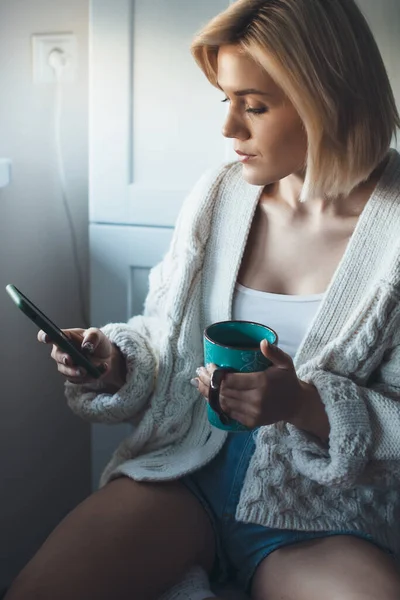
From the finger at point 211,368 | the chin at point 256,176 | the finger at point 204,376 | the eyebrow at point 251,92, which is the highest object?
the eyebrow at point 251,92

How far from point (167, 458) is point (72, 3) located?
89 centimetres

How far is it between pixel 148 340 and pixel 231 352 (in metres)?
0.34

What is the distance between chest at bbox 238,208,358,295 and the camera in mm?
1031

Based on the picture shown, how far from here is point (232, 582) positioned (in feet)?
3.22

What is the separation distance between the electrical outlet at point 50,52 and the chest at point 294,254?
1.83 ft

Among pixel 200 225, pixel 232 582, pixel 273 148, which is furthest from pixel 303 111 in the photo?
pixel 232 582

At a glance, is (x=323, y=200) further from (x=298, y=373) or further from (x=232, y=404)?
(x=232, y=404)

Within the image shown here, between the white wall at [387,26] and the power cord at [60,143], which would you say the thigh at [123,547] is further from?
the white wall at [387,26]

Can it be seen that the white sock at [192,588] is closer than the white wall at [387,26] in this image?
Yes

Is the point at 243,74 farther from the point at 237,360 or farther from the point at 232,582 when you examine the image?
the point at 232,582

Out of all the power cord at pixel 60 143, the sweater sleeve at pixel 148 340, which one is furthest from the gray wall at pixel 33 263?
the sweater sleeve at pixel 148 340

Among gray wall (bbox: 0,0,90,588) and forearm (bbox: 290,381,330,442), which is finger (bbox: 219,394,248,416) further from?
gray wall (bbox: 0,0,90,588)

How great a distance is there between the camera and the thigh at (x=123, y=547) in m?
0.85

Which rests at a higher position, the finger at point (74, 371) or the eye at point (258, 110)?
the eye at point (258, 110)
